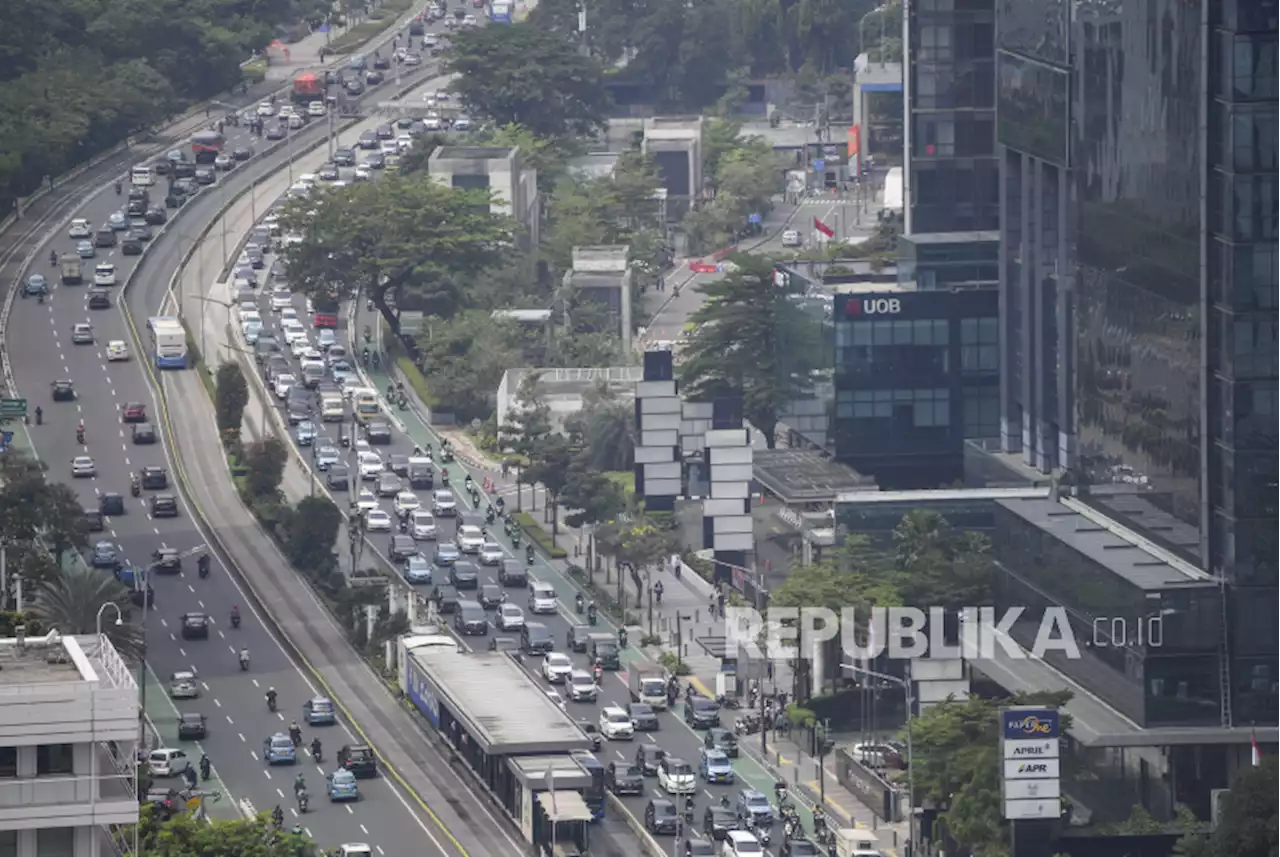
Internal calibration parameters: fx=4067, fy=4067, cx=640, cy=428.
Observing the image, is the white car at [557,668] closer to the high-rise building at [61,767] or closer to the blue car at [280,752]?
the blue car at [280,752]

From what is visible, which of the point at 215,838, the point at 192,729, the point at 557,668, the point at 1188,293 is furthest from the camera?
the point at 557,668

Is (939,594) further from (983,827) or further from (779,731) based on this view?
(983,827)

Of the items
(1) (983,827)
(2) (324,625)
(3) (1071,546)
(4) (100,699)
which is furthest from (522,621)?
(4) (100,699)

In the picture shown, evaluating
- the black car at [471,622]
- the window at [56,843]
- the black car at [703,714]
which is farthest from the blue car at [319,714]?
the window at [56,843]

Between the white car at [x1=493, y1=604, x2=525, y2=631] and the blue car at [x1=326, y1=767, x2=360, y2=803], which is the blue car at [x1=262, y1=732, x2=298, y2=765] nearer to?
the blue car at [x1=326, y1=767, x2=360, y2=803]

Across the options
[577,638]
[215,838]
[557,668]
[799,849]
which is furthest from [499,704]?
[215,838]

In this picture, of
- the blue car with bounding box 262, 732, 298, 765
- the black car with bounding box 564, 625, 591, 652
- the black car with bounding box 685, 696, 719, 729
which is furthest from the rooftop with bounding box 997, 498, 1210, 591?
the blue car with bounding box 262, 732, 298, 765

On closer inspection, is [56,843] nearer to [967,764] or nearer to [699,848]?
[699,848]
